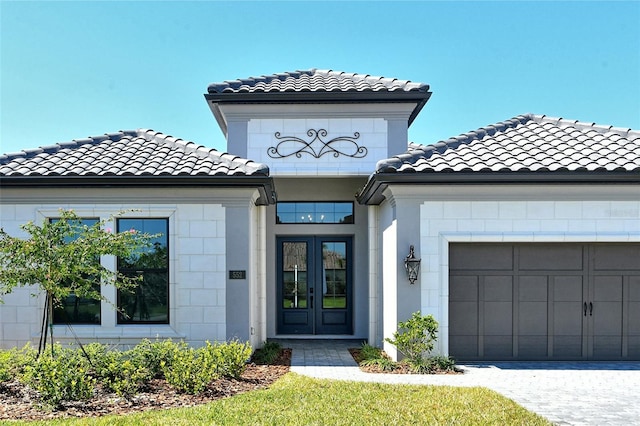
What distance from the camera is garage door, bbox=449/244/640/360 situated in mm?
9164

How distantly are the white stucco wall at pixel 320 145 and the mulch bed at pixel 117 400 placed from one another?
5426mm

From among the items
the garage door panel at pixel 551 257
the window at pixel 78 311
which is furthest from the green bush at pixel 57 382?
the garage door panel at pixel 551 257

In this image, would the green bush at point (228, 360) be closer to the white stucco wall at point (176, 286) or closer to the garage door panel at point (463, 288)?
the white stucco wall at point (176, 286)

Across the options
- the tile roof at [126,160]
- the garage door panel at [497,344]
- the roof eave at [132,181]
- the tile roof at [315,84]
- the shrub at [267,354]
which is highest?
the tile roof at [315,84]

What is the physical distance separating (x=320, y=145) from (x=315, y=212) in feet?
6.75

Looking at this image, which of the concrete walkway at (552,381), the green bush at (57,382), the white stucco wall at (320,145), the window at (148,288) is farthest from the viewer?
the white stucco wall at (320,145)

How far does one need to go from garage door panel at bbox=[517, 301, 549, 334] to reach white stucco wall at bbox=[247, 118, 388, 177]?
460 centimetres

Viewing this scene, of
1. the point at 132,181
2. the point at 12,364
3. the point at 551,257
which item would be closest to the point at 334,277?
the point at 551,257

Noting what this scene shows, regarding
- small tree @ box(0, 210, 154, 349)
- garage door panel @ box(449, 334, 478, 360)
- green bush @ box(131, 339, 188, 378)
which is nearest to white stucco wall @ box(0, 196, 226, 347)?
green bush @ box(131, 339, 188, 378)

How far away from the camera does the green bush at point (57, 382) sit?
20.7ft

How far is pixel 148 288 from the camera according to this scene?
923 cm

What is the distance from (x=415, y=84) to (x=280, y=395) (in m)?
7.95

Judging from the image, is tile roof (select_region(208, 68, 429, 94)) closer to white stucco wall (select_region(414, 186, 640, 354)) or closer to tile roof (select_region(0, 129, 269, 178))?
tile roof (select_region(0, 129, 269, 178))

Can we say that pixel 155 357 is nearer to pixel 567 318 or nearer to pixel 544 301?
pixel 544 301
